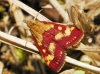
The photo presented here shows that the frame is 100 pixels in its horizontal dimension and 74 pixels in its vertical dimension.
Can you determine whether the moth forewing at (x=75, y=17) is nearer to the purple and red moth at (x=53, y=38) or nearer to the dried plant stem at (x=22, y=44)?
the purple and red moth at (x=53, y=38)

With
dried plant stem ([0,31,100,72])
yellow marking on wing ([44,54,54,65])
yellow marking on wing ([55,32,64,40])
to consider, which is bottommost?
yellow marking on wing ([44,54,54,65])

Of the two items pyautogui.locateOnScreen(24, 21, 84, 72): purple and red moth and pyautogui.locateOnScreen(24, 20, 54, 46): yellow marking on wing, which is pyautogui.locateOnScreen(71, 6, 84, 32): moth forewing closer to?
pyautogui.locateOnScreen(24, 21, 84, 72): purple and red moth

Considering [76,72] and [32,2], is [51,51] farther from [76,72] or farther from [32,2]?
[32,2]

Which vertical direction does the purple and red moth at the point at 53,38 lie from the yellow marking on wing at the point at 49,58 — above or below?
above

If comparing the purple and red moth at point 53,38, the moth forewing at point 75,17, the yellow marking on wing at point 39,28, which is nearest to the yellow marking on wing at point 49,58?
the purple and red moth at point 53,38

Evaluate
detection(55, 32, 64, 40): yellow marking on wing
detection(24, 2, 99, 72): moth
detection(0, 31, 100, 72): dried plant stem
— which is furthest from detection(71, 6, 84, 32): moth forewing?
detection(0, 31, 100, 72): dried plant stem

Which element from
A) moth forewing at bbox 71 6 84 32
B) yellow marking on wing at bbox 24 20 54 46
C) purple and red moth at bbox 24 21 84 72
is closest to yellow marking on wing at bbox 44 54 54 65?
purple and red moth at bbox 24 21 84 72

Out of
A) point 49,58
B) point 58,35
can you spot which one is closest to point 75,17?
point 58,35

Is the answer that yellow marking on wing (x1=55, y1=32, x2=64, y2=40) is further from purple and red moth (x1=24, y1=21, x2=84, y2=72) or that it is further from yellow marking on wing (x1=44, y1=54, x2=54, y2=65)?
yellow marking on wing (x1=44, y1=54, x2=54, y2=65)

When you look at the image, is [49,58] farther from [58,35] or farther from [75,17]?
[75,17]

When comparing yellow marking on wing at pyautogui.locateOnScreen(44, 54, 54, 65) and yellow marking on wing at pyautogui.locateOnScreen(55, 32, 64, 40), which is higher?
yellow marking on wing at pyautogui.locateOnScreen(55, 32, 64, 40)
